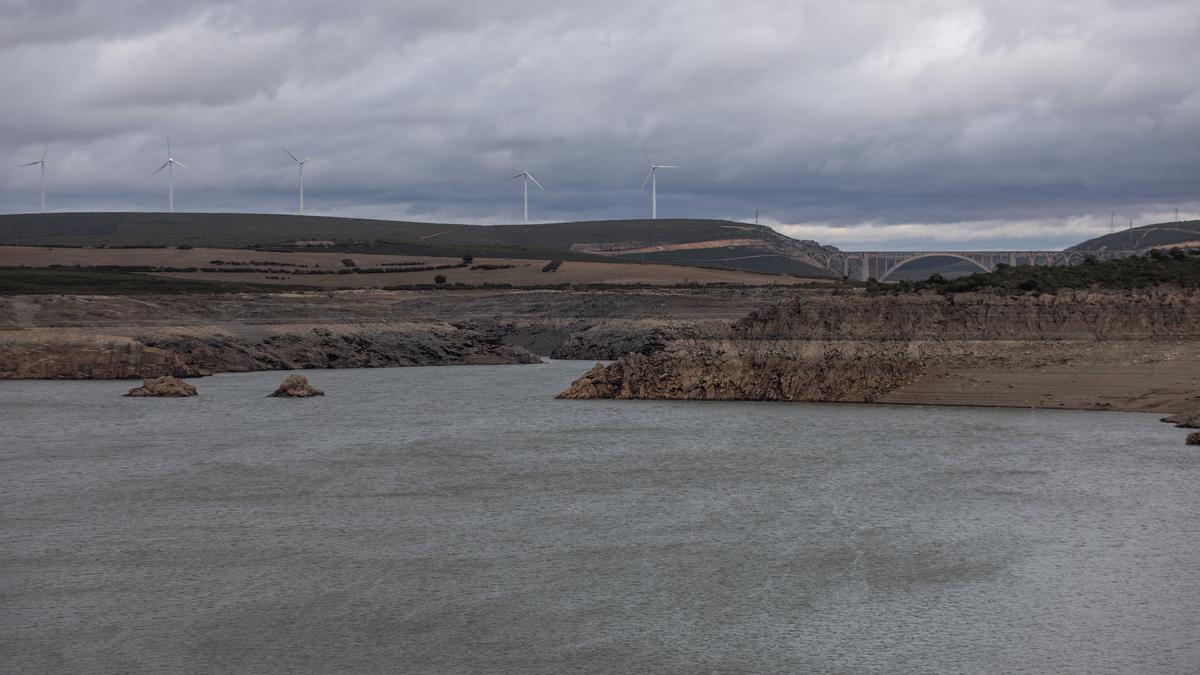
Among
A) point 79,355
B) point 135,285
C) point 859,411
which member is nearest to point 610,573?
point 859,411

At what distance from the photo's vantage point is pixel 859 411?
1415 inches

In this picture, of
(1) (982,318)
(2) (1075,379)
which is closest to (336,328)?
(1) (982,318)

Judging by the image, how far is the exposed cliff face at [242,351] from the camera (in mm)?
51125

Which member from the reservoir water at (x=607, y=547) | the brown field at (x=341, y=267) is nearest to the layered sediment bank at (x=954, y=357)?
the reservoir water at (x=607, y=547)

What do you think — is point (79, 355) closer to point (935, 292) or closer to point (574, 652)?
point (935, 292)

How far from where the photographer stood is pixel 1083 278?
46375 millimetres

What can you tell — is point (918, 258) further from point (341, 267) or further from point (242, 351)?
point (242, 351)

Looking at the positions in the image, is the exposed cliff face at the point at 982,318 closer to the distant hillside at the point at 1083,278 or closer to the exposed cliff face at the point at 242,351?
the distant hillside at the point at 1083,278

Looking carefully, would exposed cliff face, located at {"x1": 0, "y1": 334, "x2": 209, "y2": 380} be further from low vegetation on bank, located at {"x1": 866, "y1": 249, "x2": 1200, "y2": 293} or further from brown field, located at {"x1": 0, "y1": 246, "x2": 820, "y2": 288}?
brown field, located at {"x1": 0, "y1": 246, "x2": 820, "y2": 288}

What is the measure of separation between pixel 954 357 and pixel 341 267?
75301mm

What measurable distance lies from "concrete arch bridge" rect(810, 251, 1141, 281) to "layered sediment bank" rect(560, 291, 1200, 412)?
316 ft

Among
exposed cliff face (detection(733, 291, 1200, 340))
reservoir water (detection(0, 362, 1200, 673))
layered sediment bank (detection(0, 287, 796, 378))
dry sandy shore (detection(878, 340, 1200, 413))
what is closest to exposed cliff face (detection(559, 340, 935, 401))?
dry sandy shore (detection(878, 340, 1200, 413))

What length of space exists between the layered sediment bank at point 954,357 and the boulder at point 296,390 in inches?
335

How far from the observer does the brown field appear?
94438 millimetres
